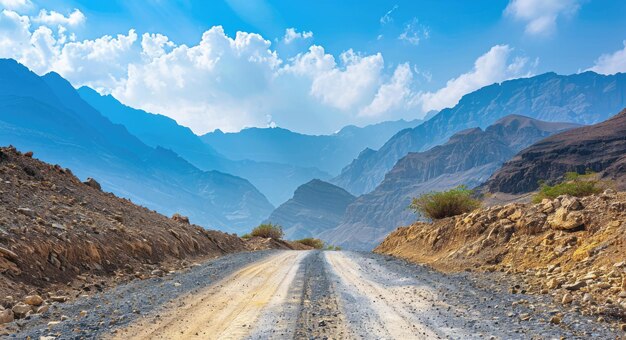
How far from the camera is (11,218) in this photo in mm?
9844

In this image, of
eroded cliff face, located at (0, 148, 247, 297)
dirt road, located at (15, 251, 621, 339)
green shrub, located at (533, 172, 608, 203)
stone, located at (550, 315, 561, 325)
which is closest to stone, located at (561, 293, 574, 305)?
dirt road, located at (15, 251, 621, 339)

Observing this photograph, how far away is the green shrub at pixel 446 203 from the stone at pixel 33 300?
58.8 feet

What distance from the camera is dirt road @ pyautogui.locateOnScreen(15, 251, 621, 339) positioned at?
5855 mm

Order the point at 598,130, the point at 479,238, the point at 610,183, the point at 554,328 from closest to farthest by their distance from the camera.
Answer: the point at 554,328
the point at 479,238
the point at 610,183
the point at 598,130

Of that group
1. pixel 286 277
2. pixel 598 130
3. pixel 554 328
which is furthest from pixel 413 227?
pixel 598 130

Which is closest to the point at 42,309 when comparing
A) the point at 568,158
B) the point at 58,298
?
the point at 58,298

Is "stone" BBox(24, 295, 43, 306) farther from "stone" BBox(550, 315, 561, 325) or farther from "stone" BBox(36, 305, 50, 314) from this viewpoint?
"stone" BBox(550, 315, 561, 325)

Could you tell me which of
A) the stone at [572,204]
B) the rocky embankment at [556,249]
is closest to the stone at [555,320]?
the rocky embankment at [556,249]

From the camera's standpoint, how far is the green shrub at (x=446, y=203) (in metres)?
21.1

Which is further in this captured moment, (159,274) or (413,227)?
(413,227)

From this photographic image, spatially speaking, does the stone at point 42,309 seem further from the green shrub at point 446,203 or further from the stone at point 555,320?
the green shrub at point 446,203

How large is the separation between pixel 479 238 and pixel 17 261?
13125 mm

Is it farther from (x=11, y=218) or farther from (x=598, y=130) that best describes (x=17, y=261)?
(x=598, y=130)

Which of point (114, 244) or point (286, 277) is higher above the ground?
point (114, 244)
